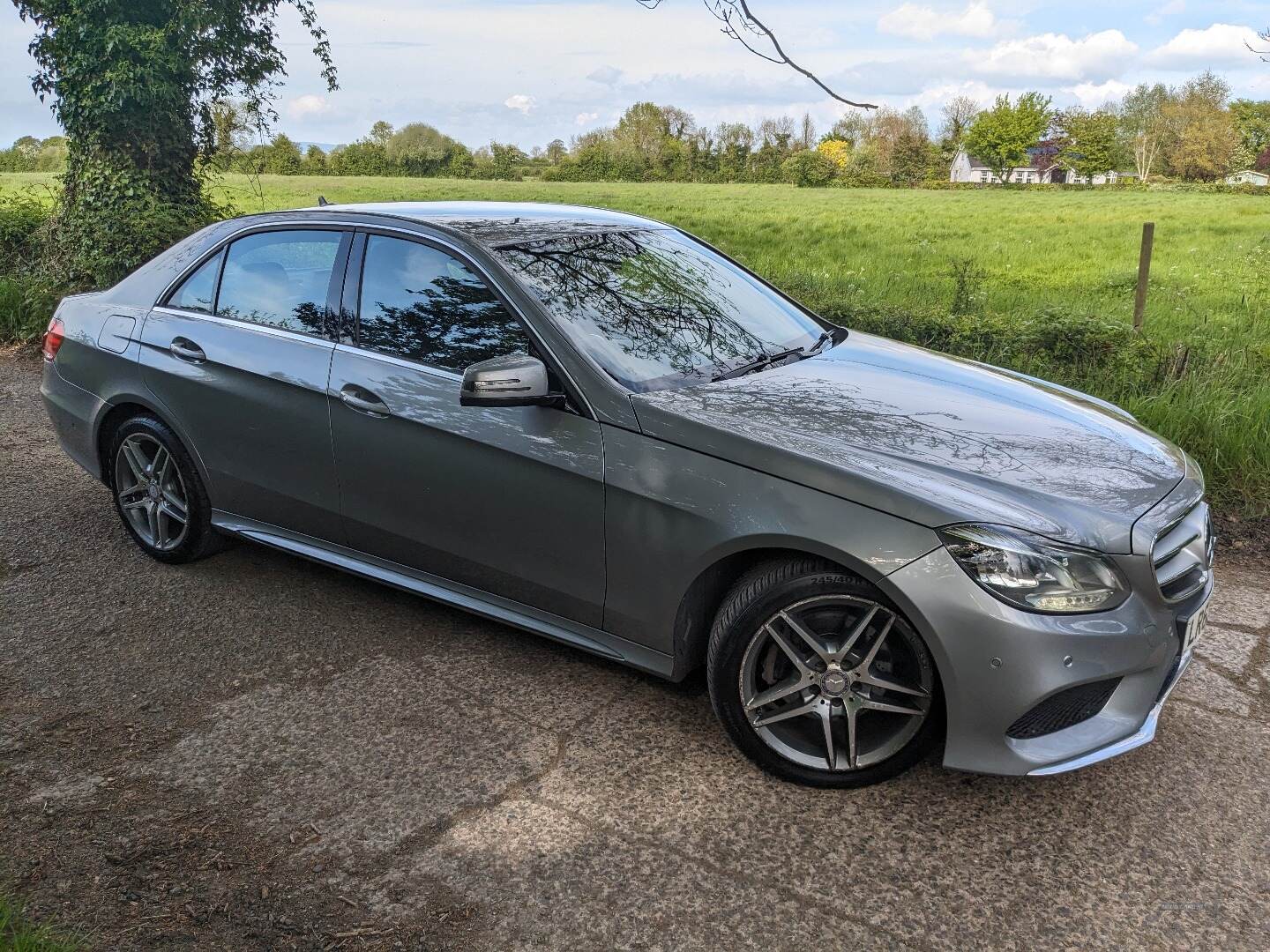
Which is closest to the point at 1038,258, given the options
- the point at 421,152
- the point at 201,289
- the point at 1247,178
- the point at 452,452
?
the point at 201,289

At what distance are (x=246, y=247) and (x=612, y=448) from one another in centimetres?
209

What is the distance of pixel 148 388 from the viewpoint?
4531 mm

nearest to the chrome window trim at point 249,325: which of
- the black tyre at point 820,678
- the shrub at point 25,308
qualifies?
the black tyre at point 820,678

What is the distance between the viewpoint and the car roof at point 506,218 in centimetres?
390

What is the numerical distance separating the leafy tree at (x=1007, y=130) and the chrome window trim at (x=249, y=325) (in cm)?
6796

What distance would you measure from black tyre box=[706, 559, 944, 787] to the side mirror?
86 centimetres

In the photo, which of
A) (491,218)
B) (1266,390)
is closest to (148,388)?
(491,218)

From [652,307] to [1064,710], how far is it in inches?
75.2

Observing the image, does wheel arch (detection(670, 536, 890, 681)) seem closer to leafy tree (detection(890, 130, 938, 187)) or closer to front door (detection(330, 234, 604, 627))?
front door (detection(330, 234, 604, 627))

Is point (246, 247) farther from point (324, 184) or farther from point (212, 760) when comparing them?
point (324, 184)

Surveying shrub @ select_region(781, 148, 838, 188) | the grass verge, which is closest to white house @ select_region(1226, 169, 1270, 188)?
shrub @ select_region(781, 148, 838, 188)

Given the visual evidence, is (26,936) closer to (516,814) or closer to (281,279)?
(516,814)

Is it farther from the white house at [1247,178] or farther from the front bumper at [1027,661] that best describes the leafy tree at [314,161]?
the front bumper at [1027,661]

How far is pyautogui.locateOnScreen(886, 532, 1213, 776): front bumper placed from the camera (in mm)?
2727
